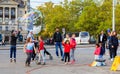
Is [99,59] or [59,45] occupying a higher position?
[59,45]

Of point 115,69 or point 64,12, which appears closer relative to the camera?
point 115,69

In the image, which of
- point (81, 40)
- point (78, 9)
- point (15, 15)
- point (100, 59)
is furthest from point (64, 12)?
point (100, 59)

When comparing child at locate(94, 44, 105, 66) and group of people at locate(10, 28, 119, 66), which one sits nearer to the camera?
child at locate(94, 44, 105, 66)

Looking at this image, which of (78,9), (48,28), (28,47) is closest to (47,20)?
(48,28)

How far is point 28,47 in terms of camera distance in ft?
69.9

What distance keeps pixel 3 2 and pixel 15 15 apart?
6415mm

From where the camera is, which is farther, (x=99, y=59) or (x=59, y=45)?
(x=59, y=45)

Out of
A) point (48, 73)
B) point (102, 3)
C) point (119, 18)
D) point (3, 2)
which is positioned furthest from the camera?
point (3, 2)

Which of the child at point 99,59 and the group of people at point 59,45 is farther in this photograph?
the group of people at point 59,45

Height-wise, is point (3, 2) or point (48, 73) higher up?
point (3, 2)

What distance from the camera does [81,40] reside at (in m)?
70.1

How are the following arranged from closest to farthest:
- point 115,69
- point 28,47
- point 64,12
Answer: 1. point 115,69
2. point 28,47
3. point 64,12

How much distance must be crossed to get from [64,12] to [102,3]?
1051cm

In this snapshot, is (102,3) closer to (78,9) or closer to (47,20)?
(78,9)
